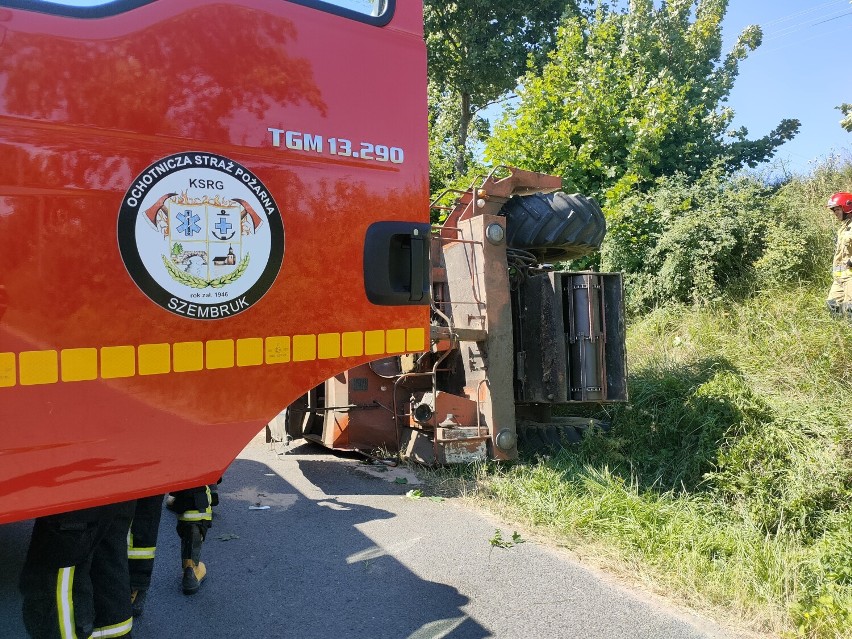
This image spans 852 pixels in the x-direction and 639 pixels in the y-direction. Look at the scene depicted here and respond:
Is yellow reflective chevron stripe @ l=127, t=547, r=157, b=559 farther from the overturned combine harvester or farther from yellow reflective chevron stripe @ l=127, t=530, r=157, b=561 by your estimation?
the overturned combine harvester

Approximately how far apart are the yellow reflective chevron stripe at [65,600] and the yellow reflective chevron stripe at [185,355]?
95cm

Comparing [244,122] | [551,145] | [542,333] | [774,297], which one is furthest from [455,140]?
[244,122]

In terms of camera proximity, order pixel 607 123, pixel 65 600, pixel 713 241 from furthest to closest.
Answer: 1. pixel 607 123
2. pixel 713 241
3. pixel 65 600

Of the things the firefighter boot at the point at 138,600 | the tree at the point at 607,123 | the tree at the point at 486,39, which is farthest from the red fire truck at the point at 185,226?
the tree at the point at 486,39

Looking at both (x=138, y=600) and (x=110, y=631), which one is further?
(x=138, y=600)

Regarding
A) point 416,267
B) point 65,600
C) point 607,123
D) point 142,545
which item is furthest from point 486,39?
point 65,600

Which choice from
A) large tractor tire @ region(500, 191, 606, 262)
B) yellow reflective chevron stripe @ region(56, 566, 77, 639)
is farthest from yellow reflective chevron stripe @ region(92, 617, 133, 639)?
large tractor tire @ region(500, 191, 606, 262)

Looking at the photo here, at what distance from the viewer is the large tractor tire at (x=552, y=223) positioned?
6141 mm

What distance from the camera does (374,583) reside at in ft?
12.5

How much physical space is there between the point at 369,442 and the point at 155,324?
4.29 metres

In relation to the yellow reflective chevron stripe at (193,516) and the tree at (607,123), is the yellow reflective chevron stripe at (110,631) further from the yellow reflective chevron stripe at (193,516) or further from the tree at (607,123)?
the tree at (607,123)

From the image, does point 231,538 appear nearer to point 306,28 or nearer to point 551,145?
point 306,28

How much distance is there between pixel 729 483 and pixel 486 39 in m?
16.7

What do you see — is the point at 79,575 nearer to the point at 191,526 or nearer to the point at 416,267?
the point at 191,526
